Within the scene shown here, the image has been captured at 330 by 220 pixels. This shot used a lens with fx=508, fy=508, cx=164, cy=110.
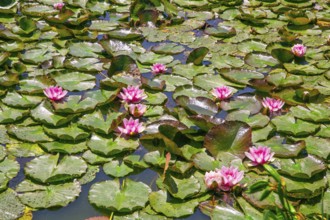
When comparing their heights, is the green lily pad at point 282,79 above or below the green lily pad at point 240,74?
above

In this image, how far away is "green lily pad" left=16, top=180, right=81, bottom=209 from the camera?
2.38 metres

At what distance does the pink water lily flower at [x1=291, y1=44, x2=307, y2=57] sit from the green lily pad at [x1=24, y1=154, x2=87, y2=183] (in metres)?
1.99

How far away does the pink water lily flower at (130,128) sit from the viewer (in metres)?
2.84

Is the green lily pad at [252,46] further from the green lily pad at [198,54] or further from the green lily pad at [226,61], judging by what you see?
the green lily pad at [198,54]

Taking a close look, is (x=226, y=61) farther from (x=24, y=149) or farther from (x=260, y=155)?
(x=24, y=149)

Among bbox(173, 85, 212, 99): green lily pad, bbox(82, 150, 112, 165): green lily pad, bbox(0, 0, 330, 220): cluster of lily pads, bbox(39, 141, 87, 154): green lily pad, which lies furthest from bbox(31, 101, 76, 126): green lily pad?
bbox(173, 85, 212, 99): green lily pad

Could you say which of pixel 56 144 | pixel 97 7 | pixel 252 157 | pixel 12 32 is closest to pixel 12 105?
pixel 56 144

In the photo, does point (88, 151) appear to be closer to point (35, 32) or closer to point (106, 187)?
point (106, 187)

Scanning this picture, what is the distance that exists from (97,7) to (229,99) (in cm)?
200

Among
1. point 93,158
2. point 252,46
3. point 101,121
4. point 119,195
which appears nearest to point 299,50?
point 252,46

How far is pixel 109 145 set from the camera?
2.78 meters

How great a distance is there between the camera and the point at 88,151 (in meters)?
2.75

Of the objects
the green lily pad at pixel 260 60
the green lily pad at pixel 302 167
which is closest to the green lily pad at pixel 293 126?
the green lily pad at pixel 302 167

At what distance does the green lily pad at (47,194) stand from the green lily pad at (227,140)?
74 cm
